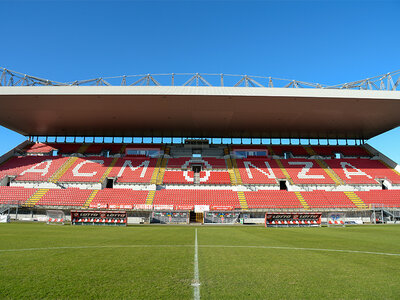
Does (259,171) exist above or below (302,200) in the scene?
above

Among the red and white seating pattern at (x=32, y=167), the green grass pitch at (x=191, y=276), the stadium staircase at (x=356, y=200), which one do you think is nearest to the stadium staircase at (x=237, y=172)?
the stadium staircase at (x=356, y=200)

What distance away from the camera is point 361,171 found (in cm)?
3938

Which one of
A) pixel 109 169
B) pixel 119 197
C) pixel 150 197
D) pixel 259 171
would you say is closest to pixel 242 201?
pixel 259 171

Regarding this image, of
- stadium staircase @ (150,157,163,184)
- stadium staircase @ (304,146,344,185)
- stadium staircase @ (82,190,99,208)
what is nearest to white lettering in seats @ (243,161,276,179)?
stadium staircase @ (304,146,344,185)

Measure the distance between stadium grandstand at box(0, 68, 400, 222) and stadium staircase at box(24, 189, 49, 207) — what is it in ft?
0.86

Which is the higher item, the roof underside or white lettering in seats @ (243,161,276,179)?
the roof underside

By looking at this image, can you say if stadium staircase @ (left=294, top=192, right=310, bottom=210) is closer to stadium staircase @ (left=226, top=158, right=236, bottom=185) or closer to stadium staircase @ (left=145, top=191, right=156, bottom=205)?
stadium staircase @ (left=226, top=158, right=236, bottom=185)

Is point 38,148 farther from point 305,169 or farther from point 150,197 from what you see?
point 305,169

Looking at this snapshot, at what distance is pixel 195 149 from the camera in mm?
45906

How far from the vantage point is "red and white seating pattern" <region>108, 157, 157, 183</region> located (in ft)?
121

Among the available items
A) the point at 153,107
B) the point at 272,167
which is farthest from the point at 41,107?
the point at 272,167

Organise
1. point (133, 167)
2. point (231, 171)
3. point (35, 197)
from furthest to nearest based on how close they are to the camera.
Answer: point (133, 167) → point (231, 171) → point (35, 197)

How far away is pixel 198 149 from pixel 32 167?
25153 mm

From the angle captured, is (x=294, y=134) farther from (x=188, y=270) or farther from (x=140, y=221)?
(x=188, y=270)
